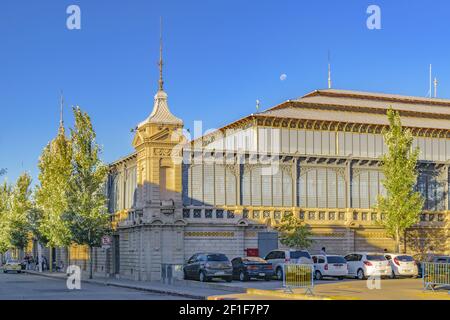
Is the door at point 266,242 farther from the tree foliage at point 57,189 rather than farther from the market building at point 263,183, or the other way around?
the tree foliage at point 57,189

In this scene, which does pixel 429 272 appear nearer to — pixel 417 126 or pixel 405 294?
pixel 405 294

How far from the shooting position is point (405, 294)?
3084 cm

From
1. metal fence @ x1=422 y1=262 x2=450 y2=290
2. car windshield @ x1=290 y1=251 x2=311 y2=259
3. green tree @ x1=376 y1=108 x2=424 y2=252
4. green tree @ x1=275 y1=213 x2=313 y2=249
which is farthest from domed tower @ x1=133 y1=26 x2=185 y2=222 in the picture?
metal fence @ x1=422 y1=262 x2=450 y2=290

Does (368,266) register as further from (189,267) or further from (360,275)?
(189,267)

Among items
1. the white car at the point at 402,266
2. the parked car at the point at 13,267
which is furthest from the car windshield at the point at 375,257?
the parked car at the point at 13,267

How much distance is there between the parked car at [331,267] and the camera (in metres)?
44.3

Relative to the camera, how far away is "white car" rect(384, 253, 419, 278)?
151 feet

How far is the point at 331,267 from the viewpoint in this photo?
4438 cm

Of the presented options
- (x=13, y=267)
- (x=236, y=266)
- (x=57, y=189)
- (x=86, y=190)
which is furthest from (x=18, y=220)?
(x=236, y=266)

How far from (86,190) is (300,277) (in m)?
27.9
